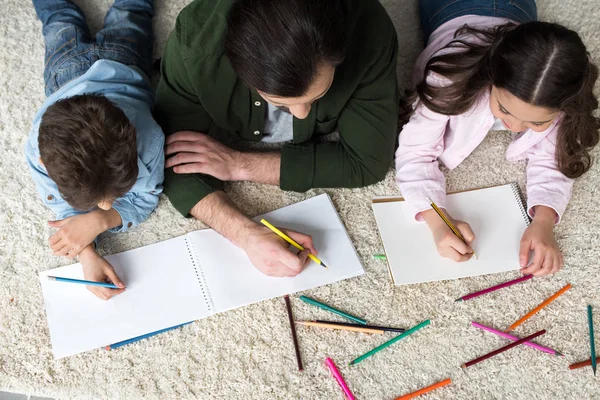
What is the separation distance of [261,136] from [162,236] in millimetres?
333

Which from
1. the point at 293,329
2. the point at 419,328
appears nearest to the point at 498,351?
the point at 419,328

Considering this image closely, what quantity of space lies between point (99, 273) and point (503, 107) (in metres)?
0.90

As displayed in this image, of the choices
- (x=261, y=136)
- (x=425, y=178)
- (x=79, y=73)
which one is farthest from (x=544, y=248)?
(x=79, y=73)

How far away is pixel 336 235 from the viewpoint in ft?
4.10

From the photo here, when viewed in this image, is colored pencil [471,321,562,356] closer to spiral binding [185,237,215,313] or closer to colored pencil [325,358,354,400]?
colored pencil [325,358,354,400]

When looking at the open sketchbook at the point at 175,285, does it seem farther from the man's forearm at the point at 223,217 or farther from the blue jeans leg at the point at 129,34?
the blue jeans leg at the point at 129,34

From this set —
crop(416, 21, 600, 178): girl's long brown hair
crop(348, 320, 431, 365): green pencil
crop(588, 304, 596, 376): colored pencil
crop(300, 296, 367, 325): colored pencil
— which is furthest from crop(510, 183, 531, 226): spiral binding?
crop(300, 296, 367, 325): colored pencil

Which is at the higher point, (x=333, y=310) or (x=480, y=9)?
(x=480, y=9)

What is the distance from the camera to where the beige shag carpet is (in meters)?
1.14

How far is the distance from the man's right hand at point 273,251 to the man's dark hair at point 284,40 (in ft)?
1.34

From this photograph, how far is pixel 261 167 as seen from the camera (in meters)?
1.29

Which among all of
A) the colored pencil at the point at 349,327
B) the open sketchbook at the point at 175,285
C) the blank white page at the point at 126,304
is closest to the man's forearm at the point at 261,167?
the open sketchbook at the point at 175,285

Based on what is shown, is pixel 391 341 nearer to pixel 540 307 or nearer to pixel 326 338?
pixel 326 338

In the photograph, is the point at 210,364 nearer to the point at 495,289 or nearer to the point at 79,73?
the point at 495,289
